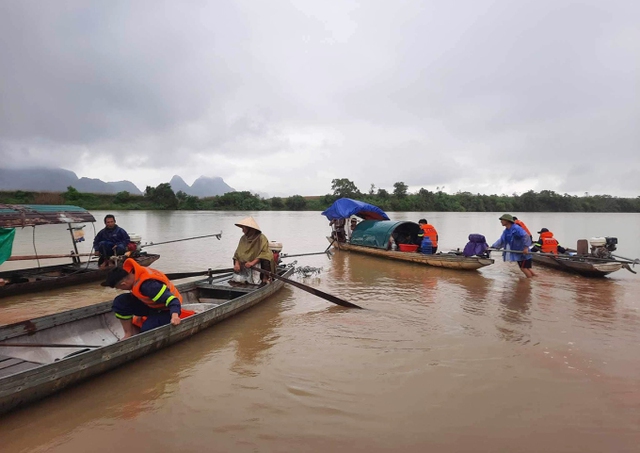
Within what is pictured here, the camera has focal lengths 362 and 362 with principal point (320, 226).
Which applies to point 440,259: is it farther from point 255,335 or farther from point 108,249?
point 108,249

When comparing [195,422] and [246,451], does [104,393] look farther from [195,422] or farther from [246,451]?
[246,451]

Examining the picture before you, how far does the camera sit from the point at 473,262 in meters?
10.5

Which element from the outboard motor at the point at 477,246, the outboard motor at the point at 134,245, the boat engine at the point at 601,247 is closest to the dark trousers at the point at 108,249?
the outboard motor at the point at 134,245

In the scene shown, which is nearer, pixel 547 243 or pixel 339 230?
pixel 547 243

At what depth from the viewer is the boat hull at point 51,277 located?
7.45 meters

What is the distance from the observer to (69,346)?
394cm

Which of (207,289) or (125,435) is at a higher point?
(207,289)

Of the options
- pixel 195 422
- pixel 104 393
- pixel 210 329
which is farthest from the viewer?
pixel 210 329

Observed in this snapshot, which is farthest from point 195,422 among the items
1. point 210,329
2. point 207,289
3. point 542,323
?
point 542,323

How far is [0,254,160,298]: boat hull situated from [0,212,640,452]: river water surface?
24 cm

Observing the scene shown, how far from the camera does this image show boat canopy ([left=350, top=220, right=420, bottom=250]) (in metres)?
13.3

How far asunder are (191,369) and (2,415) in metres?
1.72

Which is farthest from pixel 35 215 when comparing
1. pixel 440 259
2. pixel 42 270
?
pixel 440 259

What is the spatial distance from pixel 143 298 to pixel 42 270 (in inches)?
259
